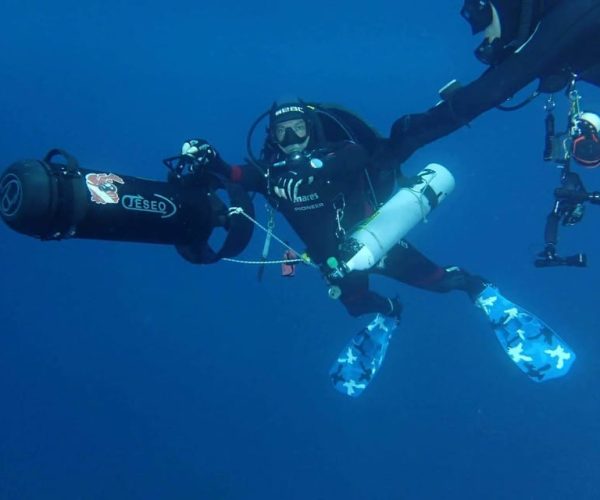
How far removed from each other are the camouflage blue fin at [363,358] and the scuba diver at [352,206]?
0.01m

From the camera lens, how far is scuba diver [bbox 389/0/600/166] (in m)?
3.94

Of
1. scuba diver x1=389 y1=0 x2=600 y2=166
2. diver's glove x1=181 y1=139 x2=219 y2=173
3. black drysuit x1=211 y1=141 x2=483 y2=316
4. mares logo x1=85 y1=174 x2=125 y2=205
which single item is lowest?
mares logo x1=85 y1=174 x2=125 y2=205

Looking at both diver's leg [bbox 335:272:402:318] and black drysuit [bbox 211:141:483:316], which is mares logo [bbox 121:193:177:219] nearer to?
black drysuit [bbox 211:141:483:316]

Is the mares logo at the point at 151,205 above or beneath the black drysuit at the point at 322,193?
beneath

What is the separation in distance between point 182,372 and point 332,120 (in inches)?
395

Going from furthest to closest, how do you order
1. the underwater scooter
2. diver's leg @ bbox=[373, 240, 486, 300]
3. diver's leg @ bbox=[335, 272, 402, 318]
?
diver's leg @ bbox=[373, 240, 486, 300] → diver's leg @ bbox=[335, 272, 402, 318] → the underwater scooter

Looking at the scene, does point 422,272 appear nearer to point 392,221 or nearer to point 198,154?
point 392,221

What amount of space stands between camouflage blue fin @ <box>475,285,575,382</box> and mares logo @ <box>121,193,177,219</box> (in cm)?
424

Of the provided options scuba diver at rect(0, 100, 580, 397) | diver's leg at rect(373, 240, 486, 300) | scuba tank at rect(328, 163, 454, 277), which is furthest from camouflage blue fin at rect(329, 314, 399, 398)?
scuba tank at rect(328, 163, 454, 277)

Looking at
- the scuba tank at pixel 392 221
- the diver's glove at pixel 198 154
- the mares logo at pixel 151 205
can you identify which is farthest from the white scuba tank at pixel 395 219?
the mares logo at pixel 151 205

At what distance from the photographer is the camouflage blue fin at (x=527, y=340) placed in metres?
6.23

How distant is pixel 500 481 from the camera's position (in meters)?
10.4

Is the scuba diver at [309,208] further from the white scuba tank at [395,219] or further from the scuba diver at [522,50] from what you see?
the scuba diver at [522,50]

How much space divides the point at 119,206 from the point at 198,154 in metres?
0.86
